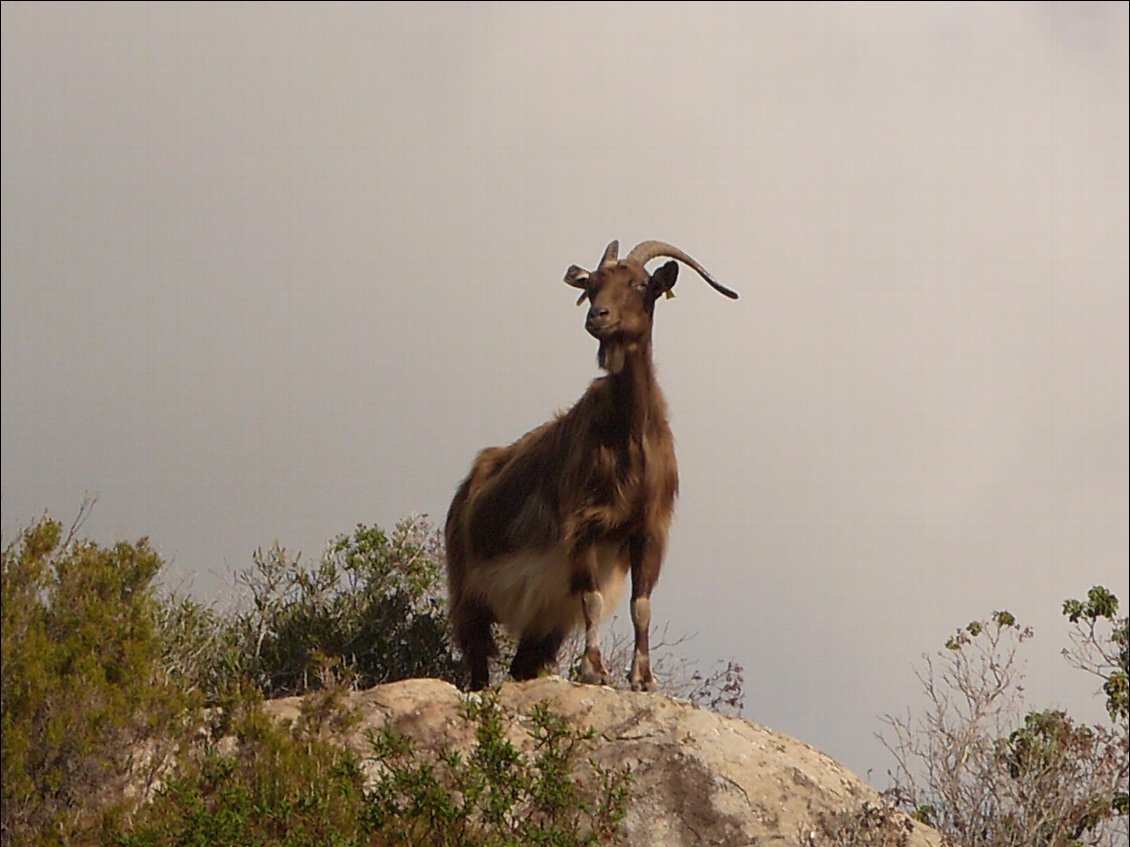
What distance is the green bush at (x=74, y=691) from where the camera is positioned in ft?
30.6

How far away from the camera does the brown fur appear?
12.2m

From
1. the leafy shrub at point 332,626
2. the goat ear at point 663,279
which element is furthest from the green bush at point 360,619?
the goat ear at point 663,279

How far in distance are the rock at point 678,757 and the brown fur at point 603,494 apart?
610mm

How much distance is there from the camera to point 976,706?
13.6m

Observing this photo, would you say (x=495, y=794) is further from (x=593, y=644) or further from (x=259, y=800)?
(x=593, y=644)

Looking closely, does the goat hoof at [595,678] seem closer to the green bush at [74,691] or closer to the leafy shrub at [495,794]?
the leafy shrub at [495,794]

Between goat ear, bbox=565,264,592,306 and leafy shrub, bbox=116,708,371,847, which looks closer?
leafy shrub, bbox=116,708,371,847

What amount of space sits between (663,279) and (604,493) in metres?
1.53

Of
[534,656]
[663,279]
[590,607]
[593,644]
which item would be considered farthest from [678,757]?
[663,279]

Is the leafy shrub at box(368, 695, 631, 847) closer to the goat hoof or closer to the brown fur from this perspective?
the goat hoof

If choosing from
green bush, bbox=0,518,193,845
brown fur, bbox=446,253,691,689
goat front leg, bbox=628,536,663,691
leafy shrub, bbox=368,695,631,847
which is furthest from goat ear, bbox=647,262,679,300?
green bush, bbox=0,518,193,845

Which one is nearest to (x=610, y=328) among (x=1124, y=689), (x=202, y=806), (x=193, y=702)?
(x=193, y=702)

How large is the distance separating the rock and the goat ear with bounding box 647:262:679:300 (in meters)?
2.76

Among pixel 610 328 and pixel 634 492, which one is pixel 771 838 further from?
pixel 610 328
